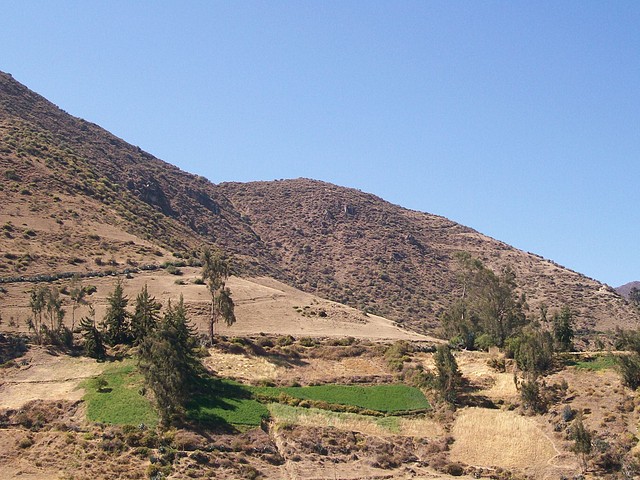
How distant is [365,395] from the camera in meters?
53.8

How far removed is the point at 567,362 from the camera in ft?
187

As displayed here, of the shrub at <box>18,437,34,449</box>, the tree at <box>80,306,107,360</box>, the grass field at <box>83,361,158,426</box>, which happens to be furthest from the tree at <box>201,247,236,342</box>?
the shrub at <box>18,437,34,449</box>

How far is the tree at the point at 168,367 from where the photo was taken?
44.7m

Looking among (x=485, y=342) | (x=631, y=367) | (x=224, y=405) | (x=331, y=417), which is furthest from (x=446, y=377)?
(x=224, y=405)

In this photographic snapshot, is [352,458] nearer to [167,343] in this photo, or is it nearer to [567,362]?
[167,343]

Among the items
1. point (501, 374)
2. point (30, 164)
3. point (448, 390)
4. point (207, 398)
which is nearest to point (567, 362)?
point (501, 374)

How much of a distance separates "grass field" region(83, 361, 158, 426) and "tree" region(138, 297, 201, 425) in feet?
3.84

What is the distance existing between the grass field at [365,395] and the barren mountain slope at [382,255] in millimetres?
47751

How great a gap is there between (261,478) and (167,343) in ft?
41.8

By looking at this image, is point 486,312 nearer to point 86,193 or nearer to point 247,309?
point 247,309

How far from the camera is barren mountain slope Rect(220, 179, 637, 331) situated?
11750 cm

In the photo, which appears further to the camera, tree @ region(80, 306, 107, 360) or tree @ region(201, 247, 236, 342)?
tree @ region(201, 247, 236, 342)

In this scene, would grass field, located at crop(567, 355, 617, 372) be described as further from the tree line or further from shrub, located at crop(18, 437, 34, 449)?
shrub, located at crop(18, 437, 34, 449)

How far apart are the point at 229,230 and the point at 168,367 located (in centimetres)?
9976
